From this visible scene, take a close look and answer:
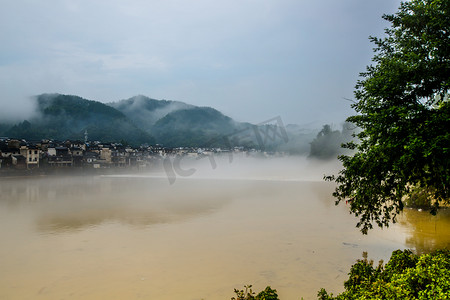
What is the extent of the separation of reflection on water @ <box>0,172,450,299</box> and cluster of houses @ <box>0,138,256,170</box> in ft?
150

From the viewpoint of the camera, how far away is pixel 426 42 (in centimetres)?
966

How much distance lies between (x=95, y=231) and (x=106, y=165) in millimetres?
74516

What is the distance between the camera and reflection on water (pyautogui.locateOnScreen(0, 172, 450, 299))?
32.9ft

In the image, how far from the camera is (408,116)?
8.95m

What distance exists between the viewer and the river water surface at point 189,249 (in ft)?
32.8

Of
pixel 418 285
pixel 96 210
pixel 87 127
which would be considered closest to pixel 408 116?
pixel 418 285

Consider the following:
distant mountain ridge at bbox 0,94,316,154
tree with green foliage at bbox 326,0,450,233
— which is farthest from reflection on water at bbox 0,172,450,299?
distant mountain ridge at bbox 0,94,316,154

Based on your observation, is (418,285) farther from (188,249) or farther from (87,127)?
(87,127)

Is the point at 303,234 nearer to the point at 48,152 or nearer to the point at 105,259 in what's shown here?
the point at 105,259

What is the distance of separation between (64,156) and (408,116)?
258 feet

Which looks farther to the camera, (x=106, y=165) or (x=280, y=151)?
(x=280, y=151)

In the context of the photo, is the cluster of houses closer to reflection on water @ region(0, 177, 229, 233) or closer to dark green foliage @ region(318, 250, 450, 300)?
reflection on water @ region(0, 177, 229, 233)

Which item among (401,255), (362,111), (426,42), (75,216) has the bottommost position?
(75,216)

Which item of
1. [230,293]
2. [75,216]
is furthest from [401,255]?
[75,216]
